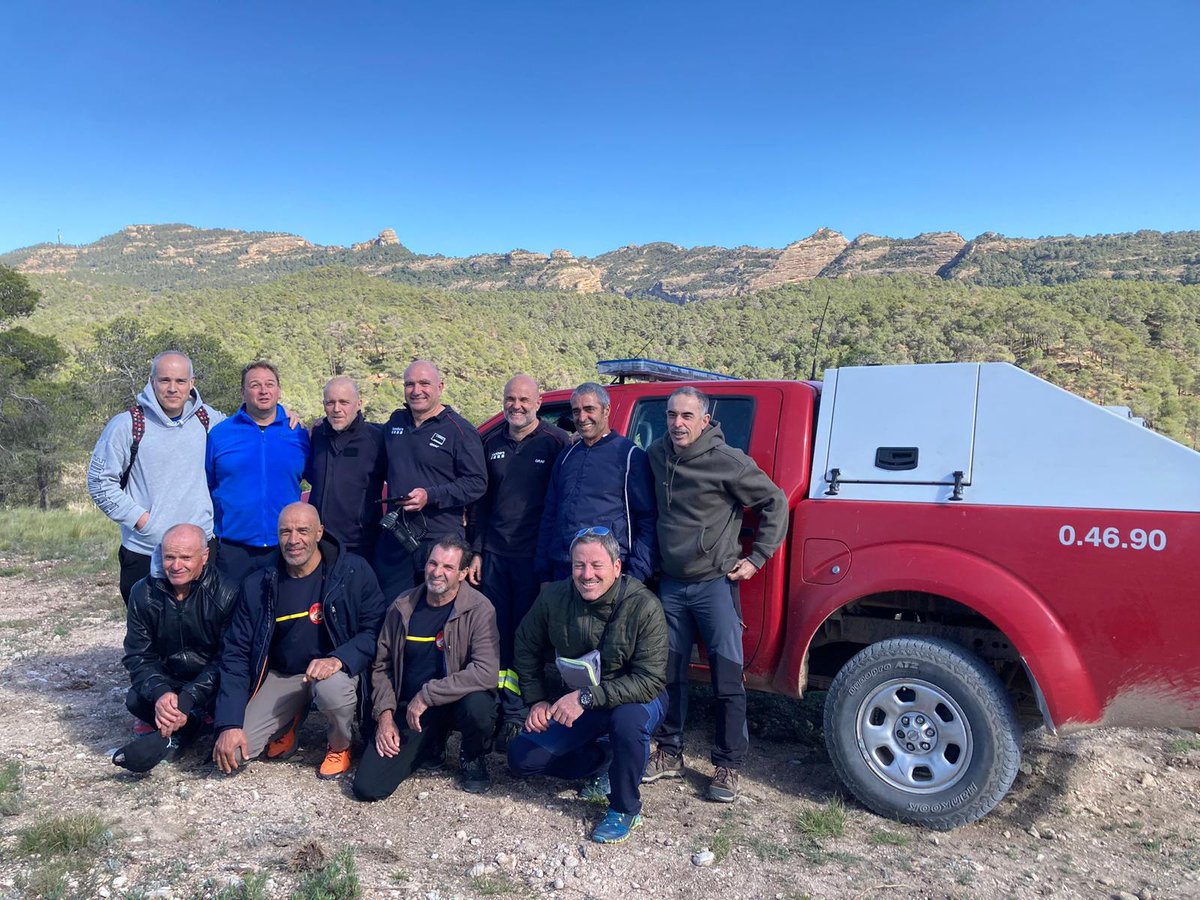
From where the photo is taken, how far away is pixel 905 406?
3680mm

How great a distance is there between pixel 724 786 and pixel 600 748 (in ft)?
1.94

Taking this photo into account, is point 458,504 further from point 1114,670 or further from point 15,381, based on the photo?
point 15,381

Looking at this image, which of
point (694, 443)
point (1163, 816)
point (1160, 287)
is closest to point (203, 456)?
point (694, 443)

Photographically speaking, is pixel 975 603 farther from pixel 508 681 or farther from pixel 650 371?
pixel 508 681

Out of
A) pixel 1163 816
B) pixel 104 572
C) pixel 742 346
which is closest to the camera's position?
pixel 1163 816

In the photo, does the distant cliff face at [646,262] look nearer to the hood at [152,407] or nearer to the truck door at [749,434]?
the truck door at [749,434]

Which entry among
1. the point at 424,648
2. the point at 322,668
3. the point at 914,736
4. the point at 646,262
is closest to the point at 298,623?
the point at 322,668

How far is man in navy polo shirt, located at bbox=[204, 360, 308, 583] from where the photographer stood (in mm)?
4387

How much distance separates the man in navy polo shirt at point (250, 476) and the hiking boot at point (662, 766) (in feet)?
7.54

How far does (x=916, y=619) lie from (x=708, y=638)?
3.28ft

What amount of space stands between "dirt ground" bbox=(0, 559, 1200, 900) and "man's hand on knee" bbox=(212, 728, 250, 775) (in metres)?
0.12

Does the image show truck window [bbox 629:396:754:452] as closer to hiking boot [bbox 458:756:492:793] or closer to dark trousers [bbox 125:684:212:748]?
hiking boot [bbox 458:756:492:793]

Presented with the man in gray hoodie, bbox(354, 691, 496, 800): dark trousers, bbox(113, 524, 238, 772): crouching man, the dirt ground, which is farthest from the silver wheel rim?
the man in gray hoodie

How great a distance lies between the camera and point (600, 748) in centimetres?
372
